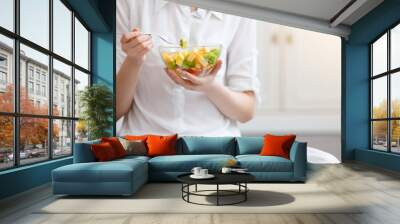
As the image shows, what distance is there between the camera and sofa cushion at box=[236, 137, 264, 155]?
6.55 m

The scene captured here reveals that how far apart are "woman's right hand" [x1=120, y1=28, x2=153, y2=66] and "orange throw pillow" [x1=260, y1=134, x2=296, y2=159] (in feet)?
9.66

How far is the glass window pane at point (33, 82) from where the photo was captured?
200 inches

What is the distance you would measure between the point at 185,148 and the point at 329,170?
2690mm

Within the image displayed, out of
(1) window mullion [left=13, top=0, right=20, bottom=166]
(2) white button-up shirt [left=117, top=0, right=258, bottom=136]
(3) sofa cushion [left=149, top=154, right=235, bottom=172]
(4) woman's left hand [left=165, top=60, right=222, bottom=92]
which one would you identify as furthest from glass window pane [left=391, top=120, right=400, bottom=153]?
(1) window mullion [left=13, top=0, right=20, bottom=166]

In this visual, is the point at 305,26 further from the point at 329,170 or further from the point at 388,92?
Result: the point at 329,170

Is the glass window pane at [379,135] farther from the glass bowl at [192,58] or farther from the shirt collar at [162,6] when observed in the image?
the shirt collar at [162,6]

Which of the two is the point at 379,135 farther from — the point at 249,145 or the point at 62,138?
the point at 62,138

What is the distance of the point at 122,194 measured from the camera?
4.69 metres

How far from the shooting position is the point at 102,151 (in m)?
5.39

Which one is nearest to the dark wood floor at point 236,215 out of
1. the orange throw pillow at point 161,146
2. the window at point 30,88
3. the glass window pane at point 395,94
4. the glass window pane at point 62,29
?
the window at point 30,88

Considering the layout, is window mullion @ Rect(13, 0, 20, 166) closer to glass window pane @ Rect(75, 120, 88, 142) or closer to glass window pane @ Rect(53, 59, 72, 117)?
glass window pane @ Rect(53, 59, 72, 117)

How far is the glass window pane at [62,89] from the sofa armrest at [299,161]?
3.54 metres

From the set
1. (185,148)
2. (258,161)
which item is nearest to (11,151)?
(185,148)

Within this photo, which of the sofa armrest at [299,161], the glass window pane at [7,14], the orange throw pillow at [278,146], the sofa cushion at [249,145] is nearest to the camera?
the glass window pane at [7,14]
